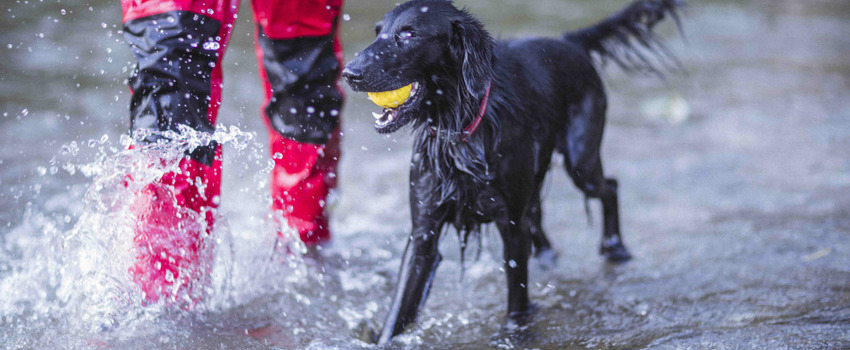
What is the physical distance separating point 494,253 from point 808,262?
4.63ft

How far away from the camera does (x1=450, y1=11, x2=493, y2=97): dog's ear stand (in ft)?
8.16

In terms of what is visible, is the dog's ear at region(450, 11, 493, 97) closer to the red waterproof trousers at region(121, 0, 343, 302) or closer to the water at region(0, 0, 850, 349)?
the water at region(0, 0, 850, 349)

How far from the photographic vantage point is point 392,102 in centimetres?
249

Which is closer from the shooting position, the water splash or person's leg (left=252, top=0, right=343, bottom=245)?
the water splash

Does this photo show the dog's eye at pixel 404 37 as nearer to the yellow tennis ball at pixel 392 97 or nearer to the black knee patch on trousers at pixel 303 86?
the yellow tennis ball at pixel 392 97

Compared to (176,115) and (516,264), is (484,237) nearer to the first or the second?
(516,264)

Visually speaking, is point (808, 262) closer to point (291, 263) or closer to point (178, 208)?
point (291, 263)

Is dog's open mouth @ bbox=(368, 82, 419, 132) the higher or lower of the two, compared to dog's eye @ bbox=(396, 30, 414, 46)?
lower

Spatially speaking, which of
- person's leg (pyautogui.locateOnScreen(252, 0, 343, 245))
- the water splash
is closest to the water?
the water splash

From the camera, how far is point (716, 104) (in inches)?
245

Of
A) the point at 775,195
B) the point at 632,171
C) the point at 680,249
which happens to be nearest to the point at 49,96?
the point at 632,171

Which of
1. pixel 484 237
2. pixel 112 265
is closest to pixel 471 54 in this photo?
pixel 112 265

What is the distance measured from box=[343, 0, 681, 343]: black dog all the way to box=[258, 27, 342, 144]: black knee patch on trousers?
23.5 inches

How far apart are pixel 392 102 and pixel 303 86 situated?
82 centimetres
